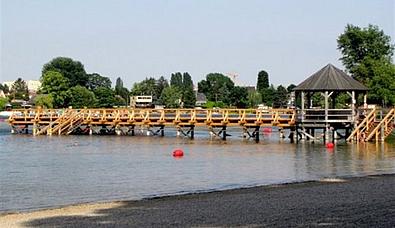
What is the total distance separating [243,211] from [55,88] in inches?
4081

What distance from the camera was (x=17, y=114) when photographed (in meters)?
68.1

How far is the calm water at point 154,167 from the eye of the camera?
22109 millimetres

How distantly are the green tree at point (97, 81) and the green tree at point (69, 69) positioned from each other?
474 inches

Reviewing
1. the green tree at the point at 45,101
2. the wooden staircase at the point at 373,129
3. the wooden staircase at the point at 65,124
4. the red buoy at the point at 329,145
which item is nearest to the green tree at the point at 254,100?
the green tree at the point at 45,101

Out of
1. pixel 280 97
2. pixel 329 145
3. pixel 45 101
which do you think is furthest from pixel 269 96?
pixel 329 145

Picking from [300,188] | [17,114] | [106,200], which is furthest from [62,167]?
[17,114]

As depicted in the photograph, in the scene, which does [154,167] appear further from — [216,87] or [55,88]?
[216,87]

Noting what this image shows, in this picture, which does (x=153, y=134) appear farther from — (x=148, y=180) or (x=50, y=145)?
(x=148, y=180)

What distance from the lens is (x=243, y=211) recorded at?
15359 mm

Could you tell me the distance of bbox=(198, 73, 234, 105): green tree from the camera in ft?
498

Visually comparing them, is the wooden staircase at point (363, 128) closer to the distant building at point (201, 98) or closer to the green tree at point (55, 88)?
the green tree at point (55, 88)

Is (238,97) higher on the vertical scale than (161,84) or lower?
lower

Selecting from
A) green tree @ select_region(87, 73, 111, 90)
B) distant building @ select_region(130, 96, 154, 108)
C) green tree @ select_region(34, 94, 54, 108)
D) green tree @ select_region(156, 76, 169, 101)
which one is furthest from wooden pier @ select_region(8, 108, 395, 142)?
green tree @ select_region(156, 76, 169, 101)

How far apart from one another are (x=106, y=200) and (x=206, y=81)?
6122 inches
